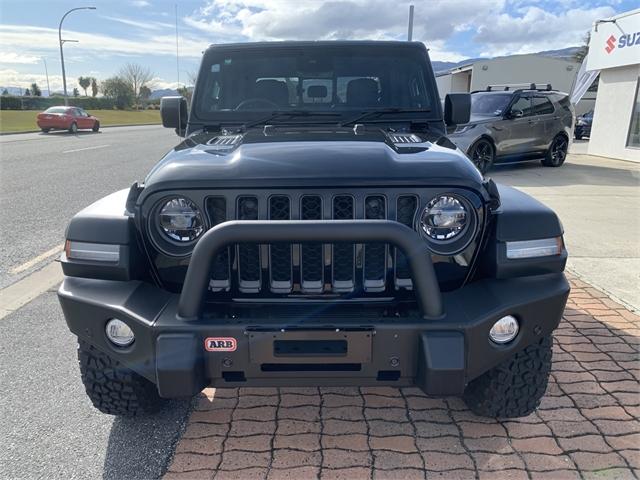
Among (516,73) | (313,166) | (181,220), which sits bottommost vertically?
(181,220)

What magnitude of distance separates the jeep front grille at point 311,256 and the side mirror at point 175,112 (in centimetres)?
167

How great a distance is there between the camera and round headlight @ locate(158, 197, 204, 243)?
2215 mm

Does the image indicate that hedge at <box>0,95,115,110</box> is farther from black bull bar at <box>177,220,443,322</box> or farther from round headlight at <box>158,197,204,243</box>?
black bull bar at <box>177,220,443,322</box>

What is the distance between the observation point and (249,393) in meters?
2.97

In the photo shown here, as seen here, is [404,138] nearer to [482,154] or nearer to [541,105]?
[482,154]

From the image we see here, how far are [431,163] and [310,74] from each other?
1.52 m

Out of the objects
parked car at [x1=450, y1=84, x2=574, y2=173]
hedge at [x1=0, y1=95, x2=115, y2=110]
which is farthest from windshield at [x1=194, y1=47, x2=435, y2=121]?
hedge at [x1=0, y1=95, x2=115, y2=110]

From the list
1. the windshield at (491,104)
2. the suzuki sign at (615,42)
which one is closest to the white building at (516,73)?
the suzuki sign at (615,42)

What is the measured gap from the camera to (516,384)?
2.53 metres

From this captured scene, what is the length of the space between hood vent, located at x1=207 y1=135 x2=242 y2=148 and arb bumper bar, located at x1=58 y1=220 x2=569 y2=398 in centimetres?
83

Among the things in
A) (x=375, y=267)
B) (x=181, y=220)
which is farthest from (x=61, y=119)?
(x=375, y=267)

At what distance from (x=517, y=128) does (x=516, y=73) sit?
29498 millimetres

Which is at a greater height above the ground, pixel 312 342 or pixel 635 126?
pixel 635 126

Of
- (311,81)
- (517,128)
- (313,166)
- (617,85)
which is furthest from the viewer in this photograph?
(617,85)
